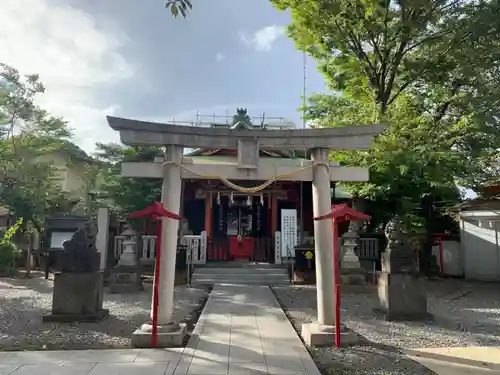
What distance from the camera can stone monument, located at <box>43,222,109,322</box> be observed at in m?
7.55

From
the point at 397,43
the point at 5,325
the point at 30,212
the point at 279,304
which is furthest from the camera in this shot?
the point at 30,212

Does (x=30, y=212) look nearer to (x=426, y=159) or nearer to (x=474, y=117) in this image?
(x=426, y=159)

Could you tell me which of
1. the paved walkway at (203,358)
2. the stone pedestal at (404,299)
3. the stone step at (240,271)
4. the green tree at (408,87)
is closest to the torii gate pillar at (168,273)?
the paved walkway at (203,358)

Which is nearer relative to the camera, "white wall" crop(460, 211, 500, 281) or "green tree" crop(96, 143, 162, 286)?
"white wall" crop(460, 211, 500, 281)

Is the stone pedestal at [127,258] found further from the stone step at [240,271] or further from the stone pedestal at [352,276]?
the stone pedestal at [352,276]

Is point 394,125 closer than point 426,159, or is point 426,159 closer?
point 426,159

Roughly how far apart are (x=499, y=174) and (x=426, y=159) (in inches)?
212

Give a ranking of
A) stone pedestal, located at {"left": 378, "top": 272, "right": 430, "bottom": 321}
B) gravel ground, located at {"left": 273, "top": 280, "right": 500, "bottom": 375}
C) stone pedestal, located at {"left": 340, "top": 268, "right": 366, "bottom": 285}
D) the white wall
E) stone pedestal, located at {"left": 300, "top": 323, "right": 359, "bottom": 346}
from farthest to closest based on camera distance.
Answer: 1. the white wall
2. stone pedestal, located at {"left": 340, "top": 268, "right": 366, "bottom": 285}
3. stone pedestal, located at {"left": 378, "top": 272, "right": 430, "bottom": 321}
4. stone pedestal, located at {"left": 300, "top": 323, "right": 359, "bottom": 346}
5. gravel ground, located at {"left": 273, "top": 280, "right": 500, "bottom": 375}

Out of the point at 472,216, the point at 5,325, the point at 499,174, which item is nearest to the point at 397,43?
the point at 499,174

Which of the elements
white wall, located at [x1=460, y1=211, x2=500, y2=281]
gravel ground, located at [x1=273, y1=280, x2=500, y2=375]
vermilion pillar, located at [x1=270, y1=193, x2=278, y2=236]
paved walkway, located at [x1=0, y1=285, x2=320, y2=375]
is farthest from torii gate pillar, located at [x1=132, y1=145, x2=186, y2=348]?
white wall, located at [x1=460, y1=211, x2=500, y2=281]

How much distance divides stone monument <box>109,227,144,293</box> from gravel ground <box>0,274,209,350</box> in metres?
0.43

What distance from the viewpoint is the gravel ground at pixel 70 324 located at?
6.21 m

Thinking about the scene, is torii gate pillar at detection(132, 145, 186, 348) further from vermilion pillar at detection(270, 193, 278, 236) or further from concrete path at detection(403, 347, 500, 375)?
vermilion pillar at detection(270, 193, 278, 236)

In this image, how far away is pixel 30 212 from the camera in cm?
1490
